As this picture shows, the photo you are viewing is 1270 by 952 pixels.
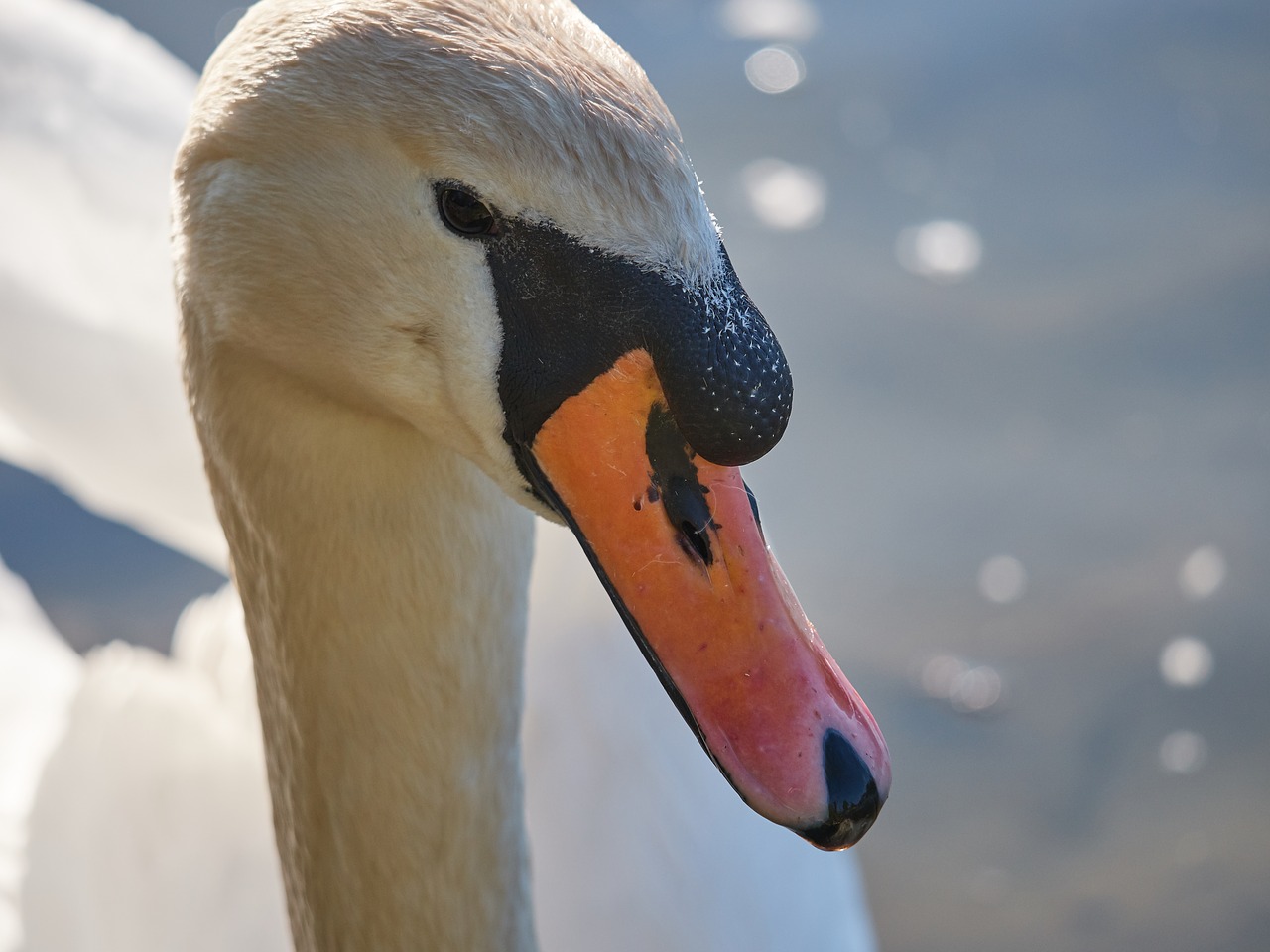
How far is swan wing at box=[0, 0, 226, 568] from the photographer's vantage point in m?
2.34

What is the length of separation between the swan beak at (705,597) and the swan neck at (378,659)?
9.2 inches

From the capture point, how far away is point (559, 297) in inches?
42.6

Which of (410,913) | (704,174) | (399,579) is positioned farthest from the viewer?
(704,174)

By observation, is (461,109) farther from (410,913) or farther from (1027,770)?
(1027,770)

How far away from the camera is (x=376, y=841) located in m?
1.42

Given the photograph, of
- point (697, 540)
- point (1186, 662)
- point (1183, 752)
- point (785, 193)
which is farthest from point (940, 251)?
point (697, 540)

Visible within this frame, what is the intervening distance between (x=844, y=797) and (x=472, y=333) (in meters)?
0.41

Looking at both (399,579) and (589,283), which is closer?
(589,283)

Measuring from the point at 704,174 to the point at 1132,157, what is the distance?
105 centimetres

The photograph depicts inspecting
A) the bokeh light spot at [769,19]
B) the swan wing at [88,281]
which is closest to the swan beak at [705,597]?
the swan wing at [88,281]

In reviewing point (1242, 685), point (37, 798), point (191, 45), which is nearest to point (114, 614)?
point (37, 798)

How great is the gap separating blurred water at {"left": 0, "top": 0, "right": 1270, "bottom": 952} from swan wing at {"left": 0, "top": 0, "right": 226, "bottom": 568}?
2.70 feet

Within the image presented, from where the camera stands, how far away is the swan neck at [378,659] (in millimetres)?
1291

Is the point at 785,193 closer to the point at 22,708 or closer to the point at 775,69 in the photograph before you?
the point at 775,69
